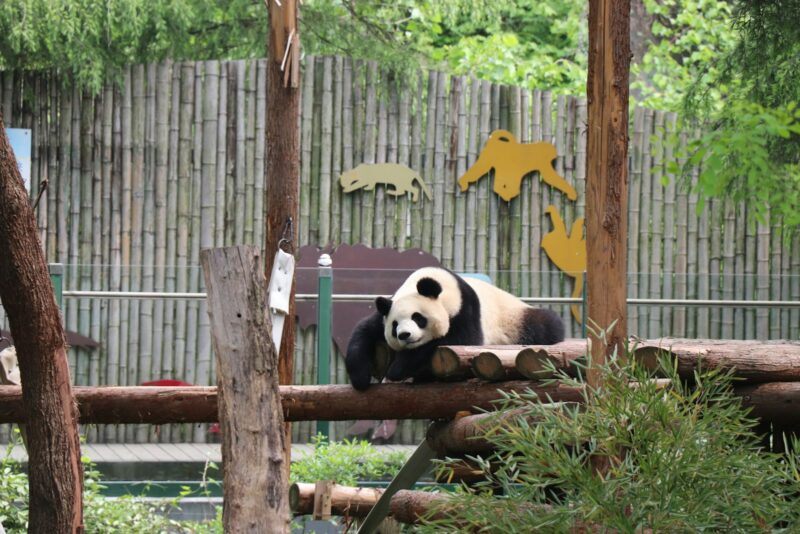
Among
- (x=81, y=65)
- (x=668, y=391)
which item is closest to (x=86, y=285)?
(x=81, y=65)

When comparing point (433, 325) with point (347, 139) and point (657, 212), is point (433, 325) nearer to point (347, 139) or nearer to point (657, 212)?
point (347, 139)

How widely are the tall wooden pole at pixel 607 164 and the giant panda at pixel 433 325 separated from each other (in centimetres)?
128

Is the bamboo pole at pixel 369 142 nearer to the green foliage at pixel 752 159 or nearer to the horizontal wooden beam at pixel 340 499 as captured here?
the green foliage at pixel 752 159

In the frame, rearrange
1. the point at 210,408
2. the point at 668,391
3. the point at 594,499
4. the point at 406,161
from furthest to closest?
the point at 406,161 → the point at 210,408 → the point at 668,391 → the point at 594,499

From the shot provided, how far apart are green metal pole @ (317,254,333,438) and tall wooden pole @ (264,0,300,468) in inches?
89.5

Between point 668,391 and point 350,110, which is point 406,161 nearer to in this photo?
point 350,110

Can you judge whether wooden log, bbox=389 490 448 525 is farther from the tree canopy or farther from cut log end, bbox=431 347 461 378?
the tree canopy

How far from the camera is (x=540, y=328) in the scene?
584 cm

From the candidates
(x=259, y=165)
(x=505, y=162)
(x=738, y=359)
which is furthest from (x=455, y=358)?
(x=505, y=162)

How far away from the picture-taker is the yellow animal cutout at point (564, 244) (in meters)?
9.86

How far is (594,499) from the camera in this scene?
9.90 feet

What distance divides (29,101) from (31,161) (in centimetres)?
52

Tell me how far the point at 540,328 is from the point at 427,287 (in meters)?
0.88

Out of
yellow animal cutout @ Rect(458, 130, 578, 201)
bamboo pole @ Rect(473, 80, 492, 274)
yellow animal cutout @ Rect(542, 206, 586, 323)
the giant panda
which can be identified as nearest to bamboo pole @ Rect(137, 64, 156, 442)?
yellow animal cutout @ Rect(458, 130, 578, 201)
